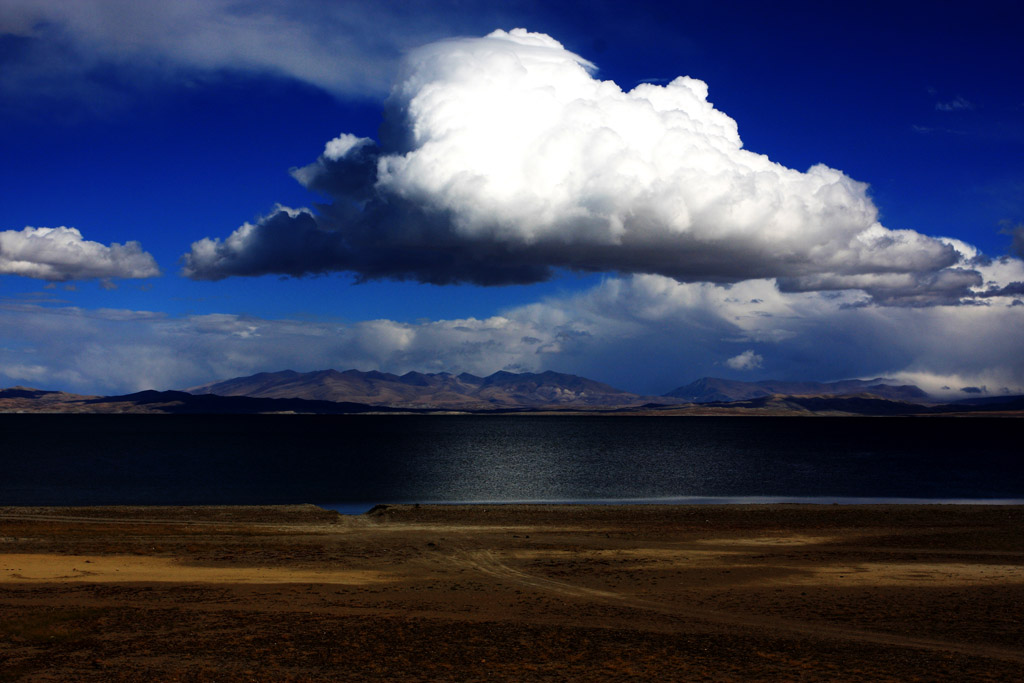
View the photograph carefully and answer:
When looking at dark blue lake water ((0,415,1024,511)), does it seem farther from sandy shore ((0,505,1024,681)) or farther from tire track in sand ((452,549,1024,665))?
tire track in sand ((452,549,1024,665))

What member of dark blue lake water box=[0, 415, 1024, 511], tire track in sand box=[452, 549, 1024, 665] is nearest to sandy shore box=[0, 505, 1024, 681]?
tire track in sand box=[452, 549, 1024, 665]

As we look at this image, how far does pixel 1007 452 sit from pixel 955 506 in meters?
110

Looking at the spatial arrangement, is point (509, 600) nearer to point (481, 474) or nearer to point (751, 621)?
point (751, 621)

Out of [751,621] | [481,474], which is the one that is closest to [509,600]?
[751,621]

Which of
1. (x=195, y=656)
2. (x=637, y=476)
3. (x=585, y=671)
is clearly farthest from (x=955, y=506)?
(x=195, y=656)

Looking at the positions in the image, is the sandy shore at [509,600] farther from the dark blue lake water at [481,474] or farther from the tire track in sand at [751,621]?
the dark blue lake water at [481,474]

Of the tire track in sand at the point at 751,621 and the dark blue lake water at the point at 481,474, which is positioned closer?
the tire track in sand at the point at 751,621

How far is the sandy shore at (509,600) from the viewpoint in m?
19.5

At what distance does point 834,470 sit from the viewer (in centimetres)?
10394

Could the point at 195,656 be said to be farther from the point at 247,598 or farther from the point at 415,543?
the point at 415,543

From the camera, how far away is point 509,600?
89.5ft

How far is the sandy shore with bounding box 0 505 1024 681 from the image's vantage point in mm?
19453

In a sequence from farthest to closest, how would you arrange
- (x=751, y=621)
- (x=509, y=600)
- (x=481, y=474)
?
(x=481, y=474) < (x=509, y=600) < (x=751, y=621)

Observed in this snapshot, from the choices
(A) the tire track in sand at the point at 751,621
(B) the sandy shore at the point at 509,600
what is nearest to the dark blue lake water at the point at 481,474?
(B) the sandy shore at the point at 509,600
